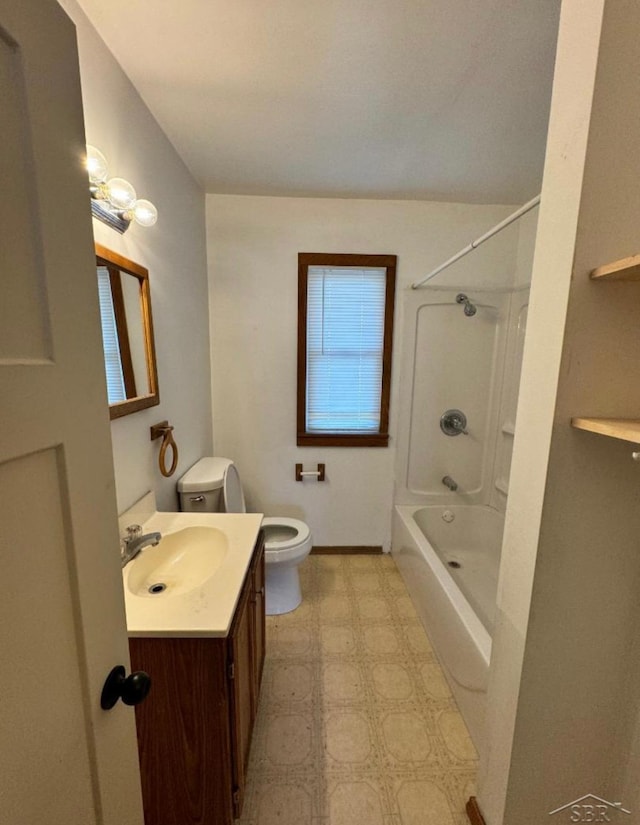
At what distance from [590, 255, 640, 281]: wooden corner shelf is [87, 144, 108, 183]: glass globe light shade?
1.37 m

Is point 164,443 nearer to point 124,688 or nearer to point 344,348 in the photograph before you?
point 124,688

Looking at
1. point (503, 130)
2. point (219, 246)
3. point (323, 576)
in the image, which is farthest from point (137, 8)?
point (323, 576)

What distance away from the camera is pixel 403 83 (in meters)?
1.36

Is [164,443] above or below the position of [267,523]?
above

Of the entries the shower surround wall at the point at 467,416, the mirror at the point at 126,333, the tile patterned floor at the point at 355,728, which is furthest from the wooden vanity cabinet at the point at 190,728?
the shower surround wall at the point at 467,416

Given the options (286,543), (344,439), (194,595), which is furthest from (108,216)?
(344,439)

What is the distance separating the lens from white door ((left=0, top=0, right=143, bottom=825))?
43cm

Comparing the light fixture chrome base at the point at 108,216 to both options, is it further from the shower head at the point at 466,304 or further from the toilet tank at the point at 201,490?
the shower head at the point at 466,304

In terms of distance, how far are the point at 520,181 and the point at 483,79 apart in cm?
88

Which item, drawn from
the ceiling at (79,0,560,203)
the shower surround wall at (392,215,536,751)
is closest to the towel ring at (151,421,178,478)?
the ceiling at (79,0,560,203)

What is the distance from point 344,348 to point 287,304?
1.60 feet

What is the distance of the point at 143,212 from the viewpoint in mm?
1335

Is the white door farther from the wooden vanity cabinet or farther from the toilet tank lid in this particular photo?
the toilet tank lid

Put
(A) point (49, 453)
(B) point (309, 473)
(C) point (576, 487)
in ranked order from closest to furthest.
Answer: (A) point (49, 453)
(C) point (576, 487)
(B) point (309, 473)
